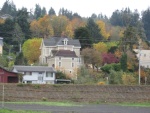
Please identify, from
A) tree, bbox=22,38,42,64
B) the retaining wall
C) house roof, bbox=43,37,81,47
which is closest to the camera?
the retaining wall

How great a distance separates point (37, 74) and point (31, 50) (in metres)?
16.3

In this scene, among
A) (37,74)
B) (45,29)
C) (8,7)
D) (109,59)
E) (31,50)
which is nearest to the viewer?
(37,74)

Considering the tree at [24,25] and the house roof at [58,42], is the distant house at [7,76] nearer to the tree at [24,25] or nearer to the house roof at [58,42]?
the house roof at [58,42]

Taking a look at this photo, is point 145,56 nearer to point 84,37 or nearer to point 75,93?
point 84,37

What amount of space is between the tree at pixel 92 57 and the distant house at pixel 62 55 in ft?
3.72

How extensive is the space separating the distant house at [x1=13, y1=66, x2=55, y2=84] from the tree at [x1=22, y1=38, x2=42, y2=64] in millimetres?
13237

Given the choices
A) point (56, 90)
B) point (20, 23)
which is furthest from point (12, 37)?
point (56, 90)

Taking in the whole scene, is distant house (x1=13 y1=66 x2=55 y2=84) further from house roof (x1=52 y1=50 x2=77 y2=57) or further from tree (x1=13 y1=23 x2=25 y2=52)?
tree (x1=13 y1=23 x2=25 y2=52)

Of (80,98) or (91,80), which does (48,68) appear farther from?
(80,98)

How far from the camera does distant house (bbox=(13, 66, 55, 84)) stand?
56375 millimetres

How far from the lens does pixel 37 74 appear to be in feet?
188

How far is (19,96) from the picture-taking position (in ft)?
123

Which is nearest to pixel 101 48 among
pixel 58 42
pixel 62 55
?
pixel 58 42

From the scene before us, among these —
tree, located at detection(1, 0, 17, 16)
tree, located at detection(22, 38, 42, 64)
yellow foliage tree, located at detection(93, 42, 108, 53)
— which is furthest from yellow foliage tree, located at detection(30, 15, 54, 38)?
tree, located at detection(1, 0, 17, 16)
